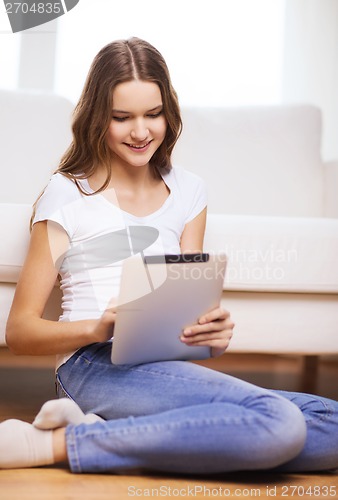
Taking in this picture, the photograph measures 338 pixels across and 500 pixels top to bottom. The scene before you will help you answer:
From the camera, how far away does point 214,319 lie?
128cm

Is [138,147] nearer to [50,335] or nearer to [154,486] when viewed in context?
[50,335]

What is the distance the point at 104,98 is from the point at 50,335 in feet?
1.56

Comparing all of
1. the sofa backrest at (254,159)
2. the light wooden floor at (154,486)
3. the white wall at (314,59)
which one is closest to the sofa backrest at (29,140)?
the sofa backrest at (254,159)

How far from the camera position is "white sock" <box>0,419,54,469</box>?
1.17m

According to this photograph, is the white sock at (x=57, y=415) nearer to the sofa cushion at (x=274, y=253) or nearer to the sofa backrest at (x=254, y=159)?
the sofa cushion at (x=274, y=253)

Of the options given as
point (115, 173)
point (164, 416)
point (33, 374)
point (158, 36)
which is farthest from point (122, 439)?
point (158, 36)

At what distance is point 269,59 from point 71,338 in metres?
2.58

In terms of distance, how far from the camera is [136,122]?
1.46 metres

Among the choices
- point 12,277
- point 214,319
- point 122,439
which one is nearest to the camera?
point 122,439

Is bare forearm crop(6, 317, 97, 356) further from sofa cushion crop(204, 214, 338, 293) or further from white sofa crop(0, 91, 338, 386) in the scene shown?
sofa cushion crop(204, 214, 338, 293)

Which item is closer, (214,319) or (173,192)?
(214,319)

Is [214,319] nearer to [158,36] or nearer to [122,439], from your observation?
[122,439]

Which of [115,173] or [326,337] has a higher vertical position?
[115,173]

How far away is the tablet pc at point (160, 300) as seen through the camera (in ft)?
3.88
